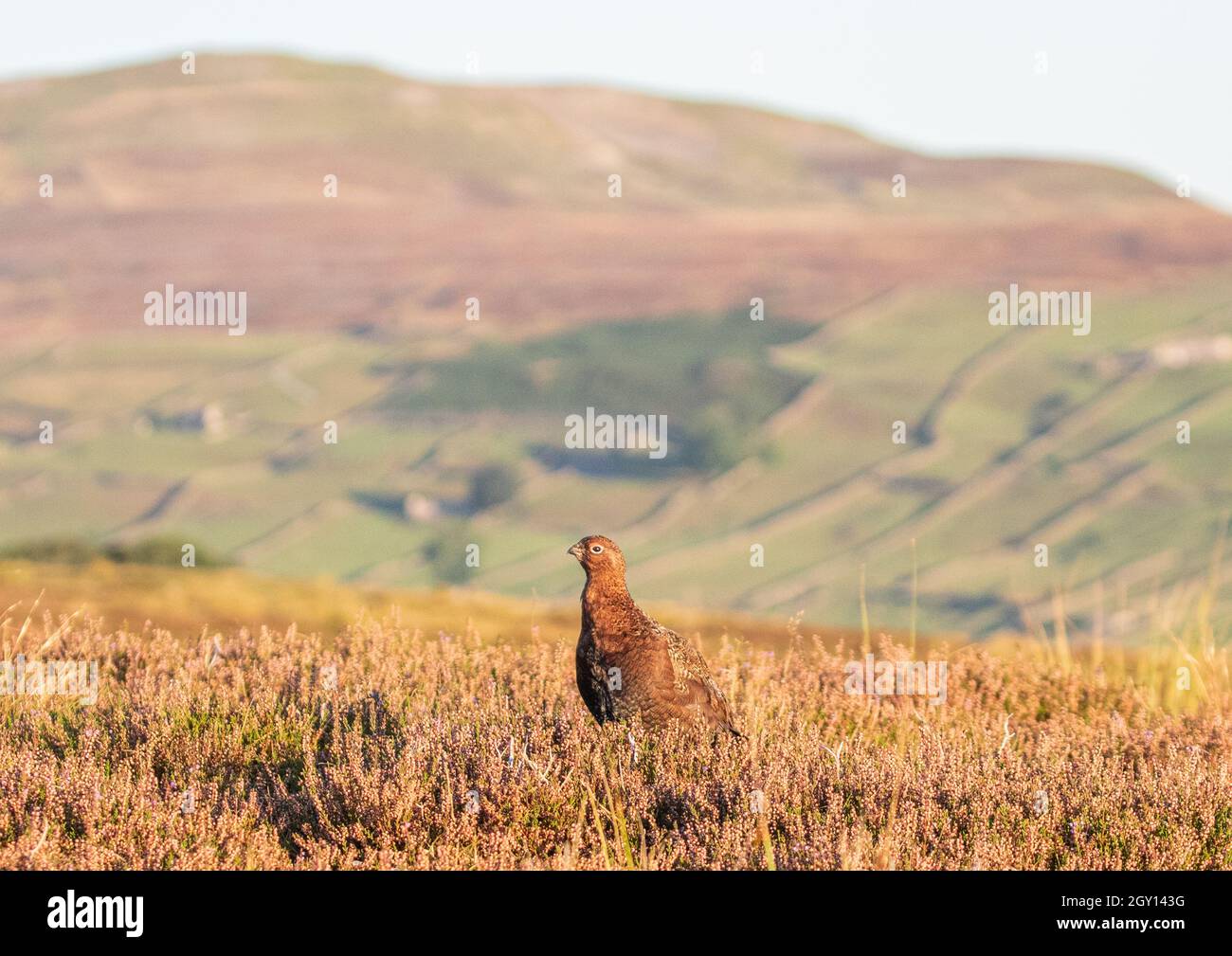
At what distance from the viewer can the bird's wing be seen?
273 inches

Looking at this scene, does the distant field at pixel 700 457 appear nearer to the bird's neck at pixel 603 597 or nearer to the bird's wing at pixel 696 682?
the bird's wing at pixel 696 682

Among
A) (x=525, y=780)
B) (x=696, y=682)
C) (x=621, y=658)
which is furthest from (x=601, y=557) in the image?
(x=525, y=780)

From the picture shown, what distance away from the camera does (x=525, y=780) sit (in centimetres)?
597

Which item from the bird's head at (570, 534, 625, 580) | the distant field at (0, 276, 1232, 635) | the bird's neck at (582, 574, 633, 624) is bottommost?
the bird's neck at (582, 574, 633, 624)

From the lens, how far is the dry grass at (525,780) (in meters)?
5.59

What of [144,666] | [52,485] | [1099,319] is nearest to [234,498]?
[52,485]

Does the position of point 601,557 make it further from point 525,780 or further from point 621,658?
point 525,780

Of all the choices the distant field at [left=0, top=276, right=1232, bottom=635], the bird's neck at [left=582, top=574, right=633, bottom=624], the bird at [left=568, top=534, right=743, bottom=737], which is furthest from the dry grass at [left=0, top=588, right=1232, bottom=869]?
the distant field at [left=0, top=276, right=1232, bottom=635]

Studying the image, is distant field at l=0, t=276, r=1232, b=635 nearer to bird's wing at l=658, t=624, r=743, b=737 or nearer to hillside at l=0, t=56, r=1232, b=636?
hillside at l=0, t=56, r=1232, b=636

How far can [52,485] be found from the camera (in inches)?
5566

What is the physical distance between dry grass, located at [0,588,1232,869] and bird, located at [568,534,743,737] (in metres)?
0.15

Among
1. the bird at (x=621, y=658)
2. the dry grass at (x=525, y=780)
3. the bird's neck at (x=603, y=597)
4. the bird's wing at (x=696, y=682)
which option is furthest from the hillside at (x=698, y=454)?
the bird's neck at (x=603, y=597)

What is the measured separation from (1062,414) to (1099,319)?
1569 inches
